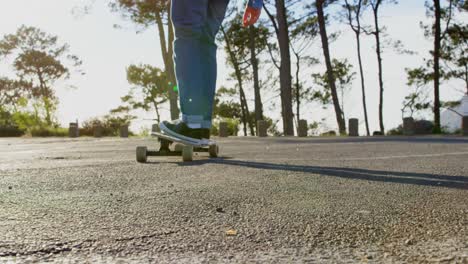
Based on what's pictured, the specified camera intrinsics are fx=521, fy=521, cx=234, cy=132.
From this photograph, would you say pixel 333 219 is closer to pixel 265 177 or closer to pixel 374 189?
pixel 374 189

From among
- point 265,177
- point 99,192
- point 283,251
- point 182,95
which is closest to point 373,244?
point 283,251

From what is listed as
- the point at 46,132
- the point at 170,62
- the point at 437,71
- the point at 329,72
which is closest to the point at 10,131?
the point at 46,132

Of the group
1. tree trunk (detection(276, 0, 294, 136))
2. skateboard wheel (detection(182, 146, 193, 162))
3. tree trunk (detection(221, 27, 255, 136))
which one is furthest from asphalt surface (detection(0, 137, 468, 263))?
tree trunk (detection(221, 27, 255, 136))

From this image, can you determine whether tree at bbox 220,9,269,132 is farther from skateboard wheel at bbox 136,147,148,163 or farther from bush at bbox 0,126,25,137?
skateboard wheel at bbox 136,147,148,163

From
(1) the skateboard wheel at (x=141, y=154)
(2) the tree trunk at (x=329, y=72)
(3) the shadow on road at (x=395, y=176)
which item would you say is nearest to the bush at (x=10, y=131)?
(2) the tree trunk at (x=329, y=72)

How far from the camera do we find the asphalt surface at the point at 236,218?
0.97 metres

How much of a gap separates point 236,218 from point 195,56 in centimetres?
213

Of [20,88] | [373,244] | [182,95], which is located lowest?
[373,244]

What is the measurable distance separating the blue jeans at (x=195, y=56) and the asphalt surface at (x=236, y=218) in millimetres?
1051

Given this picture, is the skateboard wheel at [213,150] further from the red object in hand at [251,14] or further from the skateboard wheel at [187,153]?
the red object in hand at [251,14]

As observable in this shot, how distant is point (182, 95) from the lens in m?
3.35

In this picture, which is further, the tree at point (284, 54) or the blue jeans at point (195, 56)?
the tree at point (284, 54)

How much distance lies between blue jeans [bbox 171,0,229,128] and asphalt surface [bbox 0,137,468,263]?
1.05m

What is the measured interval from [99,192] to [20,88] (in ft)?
135
